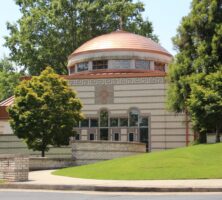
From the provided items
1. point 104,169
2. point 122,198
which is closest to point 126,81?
point 104,169

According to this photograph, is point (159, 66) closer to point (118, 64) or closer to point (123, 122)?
point (118, 64)

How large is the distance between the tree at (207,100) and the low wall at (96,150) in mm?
6110

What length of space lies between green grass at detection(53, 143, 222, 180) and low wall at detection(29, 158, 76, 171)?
23.5ft

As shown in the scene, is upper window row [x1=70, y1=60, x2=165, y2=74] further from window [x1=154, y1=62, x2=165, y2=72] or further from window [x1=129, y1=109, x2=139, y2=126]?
window [x1=129, y1=109, x2=139, y2=126]

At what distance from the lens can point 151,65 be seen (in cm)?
5012

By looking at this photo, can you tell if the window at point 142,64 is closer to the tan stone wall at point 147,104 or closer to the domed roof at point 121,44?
the domed roof at point 121,44

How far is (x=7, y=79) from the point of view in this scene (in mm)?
72500

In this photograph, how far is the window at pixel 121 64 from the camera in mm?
49375

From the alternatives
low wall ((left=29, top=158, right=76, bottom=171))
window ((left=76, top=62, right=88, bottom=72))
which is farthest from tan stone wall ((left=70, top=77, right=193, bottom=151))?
low wall ((left=29, top=158, right=76, bottom=171))

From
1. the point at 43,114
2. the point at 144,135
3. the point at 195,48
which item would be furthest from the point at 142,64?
the point at 43,114

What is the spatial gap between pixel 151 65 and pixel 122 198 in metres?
36.5

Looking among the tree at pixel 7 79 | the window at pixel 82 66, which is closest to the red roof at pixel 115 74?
the window at pixel 82 66

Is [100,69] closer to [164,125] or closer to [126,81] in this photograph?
[126,81]

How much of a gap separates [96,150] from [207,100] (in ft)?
28.0
